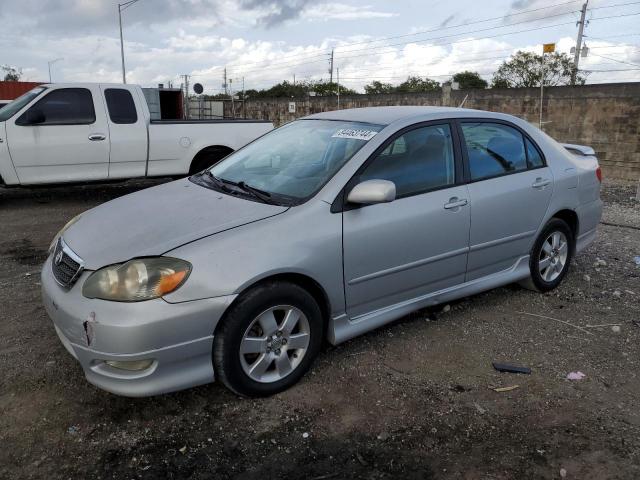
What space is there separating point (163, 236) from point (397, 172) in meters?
1.56

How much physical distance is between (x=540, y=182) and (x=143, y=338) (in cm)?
328

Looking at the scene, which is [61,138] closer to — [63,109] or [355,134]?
[63,109]

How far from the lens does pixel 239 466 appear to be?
99.3 inches

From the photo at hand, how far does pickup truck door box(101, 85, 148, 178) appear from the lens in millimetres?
8062

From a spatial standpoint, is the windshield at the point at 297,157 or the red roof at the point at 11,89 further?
the red roof at the point at 11,89

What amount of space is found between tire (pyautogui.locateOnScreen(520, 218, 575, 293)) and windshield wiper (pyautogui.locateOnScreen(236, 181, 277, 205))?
2366mm

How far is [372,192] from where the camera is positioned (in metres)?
3.11

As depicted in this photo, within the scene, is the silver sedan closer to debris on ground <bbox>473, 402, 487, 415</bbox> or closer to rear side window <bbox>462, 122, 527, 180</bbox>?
rear side window <bbox>462, 122, 527, 180</bbox>

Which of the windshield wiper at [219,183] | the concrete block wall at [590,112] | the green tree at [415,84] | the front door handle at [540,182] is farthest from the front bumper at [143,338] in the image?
the green tree at [415,84]

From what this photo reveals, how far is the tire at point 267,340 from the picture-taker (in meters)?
2.80

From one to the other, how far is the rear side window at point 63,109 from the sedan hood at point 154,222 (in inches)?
193

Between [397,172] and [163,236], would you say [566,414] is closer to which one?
[397,172]

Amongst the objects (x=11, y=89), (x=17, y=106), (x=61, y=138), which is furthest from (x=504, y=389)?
(x=11, y=89)

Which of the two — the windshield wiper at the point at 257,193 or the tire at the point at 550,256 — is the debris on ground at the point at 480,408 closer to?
the windshield wiper at the point at 257,193
